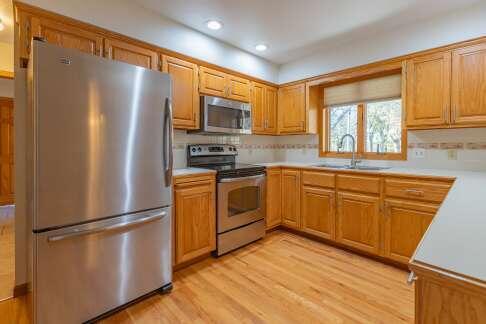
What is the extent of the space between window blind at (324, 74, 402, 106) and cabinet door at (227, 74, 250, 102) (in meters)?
1.13

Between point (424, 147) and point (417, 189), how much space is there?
0.71 meters

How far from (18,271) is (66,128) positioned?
1.36m

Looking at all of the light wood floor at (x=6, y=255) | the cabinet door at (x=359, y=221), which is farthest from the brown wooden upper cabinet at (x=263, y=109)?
the light wood floor at (x=6, y=255)

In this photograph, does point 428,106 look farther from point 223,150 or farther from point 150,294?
point 150,294

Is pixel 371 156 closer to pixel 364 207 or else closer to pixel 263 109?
pixel 364 207

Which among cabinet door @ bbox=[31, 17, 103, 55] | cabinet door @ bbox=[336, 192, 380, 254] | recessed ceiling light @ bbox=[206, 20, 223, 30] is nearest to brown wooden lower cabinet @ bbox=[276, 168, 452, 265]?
cabinet door @ bbox=[336, 192, 380, 254]

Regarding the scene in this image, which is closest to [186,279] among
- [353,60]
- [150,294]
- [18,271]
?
[150,294]

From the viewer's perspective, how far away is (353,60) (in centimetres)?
301

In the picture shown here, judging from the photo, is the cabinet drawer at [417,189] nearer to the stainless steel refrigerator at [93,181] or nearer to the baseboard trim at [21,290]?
the stainless steel refrigerator at [93,181]

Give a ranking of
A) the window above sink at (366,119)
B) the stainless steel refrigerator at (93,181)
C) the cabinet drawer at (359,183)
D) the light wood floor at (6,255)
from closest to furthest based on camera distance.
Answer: the stainless steel refrigerator at (93,181) → the light wood floor at (6,255) → the cabinet drawer at (359,183) → the window above sink at (366,119)

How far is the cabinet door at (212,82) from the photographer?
9.05 feet

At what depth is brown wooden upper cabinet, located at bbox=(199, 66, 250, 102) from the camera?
9.10 feet

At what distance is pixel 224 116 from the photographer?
2.92 metres

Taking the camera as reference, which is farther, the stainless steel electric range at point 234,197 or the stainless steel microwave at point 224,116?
the stainless steel microwave at point 224,116
